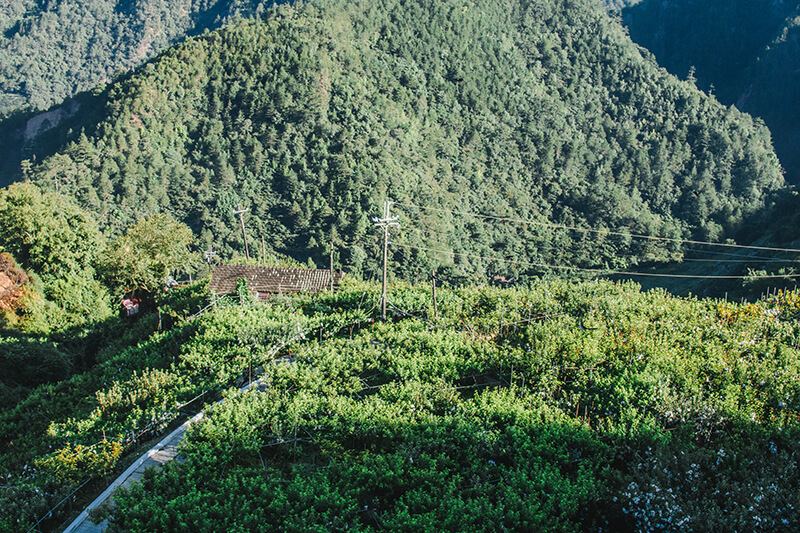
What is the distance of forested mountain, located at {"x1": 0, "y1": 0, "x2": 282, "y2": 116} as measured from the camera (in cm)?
14600

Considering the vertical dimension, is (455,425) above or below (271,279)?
above

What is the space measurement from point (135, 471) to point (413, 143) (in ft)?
222

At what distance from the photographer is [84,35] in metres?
165

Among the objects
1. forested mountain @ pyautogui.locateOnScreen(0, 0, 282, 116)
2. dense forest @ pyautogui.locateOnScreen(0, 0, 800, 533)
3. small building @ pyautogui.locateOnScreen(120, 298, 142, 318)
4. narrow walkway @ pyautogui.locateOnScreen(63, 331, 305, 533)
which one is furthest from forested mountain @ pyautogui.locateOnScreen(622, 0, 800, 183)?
narrow walkway @ pyautogui.locateOnScreen(63, 331, 305, 533)

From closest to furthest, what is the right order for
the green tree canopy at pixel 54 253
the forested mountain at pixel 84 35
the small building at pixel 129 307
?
the green tree canopy at pixel 54 253 → the small building at pixel 129 307 → the forested mountain at pixel 84 35

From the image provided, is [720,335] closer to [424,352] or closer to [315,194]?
[424,352]

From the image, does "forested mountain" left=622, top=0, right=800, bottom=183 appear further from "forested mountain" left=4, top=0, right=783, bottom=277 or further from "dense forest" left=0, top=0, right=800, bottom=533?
"dense forest" left=0, top=0, right=800, bottom=533

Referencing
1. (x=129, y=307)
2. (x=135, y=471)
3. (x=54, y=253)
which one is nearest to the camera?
(x=135, y=471)

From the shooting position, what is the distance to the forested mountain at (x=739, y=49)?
113 metres

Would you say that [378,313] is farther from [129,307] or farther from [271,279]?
[129,307]

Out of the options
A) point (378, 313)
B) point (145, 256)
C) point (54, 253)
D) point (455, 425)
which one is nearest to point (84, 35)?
point (54, 253)

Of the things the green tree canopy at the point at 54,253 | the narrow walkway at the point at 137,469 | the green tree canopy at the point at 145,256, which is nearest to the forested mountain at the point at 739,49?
the green tree canopy at the point at 145,256

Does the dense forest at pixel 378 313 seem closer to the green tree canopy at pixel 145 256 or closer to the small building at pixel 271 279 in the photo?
the green tree canopy at pixel 145 256

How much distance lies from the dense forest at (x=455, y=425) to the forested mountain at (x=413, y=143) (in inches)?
1608
